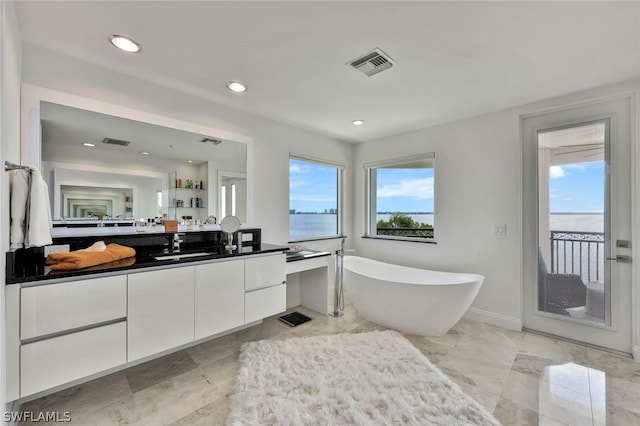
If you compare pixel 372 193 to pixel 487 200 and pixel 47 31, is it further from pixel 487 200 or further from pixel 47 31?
pixel 47 31

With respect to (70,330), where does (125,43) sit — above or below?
above

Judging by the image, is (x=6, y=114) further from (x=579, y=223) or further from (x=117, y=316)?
(x=579, y=223)

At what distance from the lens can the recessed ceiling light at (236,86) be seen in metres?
2.34

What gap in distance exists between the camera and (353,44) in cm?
179

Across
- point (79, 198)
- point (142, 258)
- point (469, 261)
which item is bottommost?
point (469, 261)

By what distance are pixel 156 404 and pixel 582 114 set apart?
427cm

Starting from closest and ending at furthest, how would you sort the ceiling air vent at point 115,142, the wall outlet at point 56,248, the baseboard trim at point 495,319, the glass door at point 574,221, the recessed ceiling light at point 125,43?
the recessed ceiling light at point 125,43 < the wall outlet at point 56,248 < the ceiling air vent at point 115,142 < the glass door at point 574,221 < the baseboard trim at point 495,319

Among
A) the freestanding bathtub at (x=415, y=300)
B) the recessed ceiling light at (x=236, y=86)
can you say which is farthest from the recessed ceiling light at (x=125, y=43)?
the freestanding bathtub at (x=415, y=300)

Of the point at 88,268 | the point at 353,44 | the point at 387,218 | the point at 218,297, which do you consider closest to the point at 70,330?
the point at 88,268

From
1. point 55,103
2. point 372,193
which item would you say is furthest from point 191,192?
point 372,193

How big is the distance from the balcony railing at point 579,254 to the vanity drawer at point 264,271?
274 centimetres

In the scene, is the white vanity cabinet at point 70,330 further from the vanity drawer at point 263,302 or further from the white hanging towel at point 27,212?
the vanity drawer at point 263,302

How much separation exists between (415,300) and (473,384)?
2.51ft

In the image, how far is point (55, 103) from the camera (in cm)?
190
